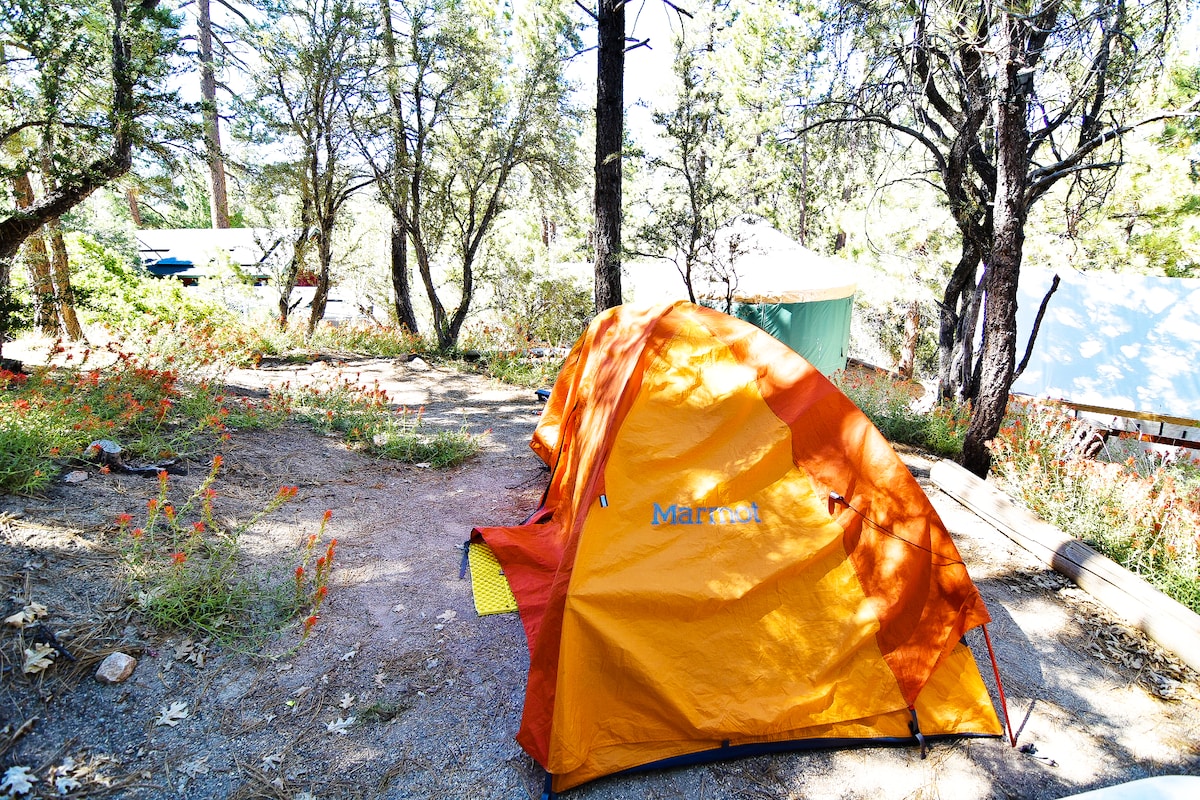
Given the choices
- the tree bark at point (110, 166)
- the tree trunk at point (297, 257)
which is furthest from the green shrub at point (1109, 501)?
the tree trunk at point (297, 257)

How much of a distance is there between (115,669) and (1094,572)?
218 inches

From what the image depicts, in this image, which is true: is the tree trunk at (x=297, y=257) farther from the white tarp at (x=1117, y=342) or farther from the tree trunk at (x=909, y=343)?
the tree trunk at (x=909, y=343)

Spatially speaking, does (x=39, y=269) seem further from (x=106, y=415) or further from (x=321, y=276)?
(x=106, y=415)

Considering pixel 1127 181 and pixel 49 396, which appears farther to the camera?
pixel 1127 181

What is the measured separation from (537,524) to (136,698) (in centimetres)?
232

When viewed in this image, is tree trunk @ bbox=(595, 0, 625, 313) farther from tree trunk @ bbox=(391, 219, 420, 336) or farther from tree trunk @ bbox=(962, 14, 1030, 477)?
tree trunk @ bbox=(391, 219, 420, 336)

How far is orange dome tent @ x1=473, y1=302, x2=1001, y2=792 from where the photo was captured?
101 inches

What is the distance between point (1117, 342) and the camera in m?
10.8

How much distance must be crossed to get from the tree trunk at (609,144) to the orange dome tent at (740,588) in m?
4.06

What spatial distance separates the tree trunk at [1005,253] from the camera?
17.2ft

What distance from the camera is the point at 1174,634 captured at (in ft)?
11.1

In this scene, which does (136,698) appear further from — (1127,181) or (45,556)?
(1127,181)

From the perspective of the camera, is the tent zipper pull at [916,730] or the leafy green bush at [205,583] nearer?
the tent zipper pull at [916,730]

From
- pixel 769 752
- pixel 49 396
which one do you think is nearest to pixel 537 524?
pixel 769 752
